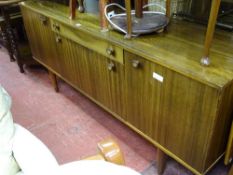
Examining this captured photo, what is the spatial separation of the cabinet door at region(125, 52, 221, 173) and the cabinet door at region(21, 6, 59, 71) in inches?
33.9

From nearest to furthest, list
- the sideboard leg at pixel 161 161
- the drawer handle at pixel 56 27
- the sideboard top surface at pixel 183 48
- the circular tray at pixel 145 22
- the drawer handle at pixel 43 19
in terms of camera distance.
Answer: the sideboard top surface at pixel 183 48 → the circular tray at pixel 145 22 → the sideboard leg at pixel 161 161 → the drawer handle at pixel 56 27 → the drawer handle at pixel 43 19

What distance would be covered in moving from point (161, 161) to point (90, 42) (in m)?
0.79

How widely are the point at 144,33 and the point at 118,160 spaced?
0.65 m

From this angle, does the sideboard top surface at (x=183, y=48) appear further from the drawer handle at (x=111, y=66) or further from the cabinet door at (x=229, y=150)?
the cabinet door at (x=229, y=150)

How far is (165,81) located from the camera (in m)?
1.08

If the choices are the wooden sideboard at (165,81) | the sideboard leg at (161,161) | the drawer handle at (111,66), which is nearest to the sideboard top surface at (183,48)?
the wooden sideboard at (165,81)

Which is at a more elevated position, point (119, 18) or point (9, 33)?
point (119, 18)

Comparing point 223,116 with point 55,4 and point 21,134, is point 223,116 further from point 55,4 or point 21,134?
Answer: point 55,4

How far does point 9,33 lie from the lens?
249 centimetres

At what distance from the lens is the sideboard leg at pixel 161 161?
4.60 feet

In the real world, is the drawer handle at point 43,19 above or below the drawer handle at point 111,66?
above

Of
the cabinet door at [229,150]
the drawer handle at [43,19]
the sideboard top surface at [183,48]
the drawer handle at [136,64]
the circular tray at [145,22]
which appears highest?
the circular tray at [145,22]

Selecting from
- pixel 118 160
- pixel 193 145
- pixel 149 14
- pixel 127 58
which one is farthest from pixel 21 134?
pixel 149 14

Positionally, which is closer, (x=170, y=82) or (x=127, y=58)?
(x=170, y=82)
